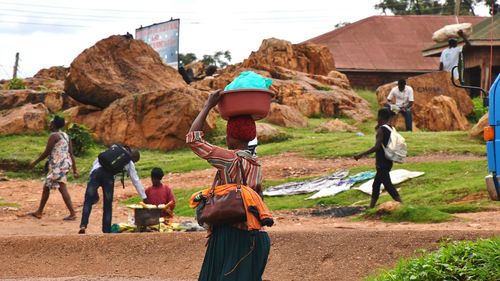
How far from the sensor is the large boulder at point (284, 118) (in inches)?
928

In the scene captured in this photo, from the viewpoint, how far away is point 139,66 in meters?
24.0

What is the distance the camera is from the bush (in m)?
20.7

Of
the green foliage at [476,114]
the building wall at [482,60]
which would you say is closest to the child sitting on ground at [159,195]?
the green foliage at [476,114]

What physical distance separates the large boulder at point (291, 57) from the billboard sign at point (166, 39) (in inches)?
436

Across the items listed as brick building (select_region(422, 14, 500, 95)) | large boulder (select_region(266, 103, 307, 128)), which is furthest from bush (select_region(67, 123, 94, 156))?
brick building (select_region(422, 14, 500, 95))

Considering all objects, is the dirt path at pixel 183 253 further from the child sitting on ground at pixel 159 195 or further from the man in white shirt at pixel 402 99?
the man in white shirt at pixel 402 99

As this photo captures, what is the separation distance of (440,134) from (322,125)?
4.32 meters

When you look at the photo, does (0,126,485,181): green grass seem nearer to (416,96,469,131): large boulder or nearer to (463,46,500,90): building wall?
(416,96,469,131): large boulder

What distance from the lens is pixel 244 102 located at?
6.37m

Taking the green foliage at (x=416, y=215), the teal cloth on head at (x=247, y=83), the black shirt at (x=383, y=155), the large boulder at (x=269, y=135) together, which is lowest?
the green foliage at (x=416, y=215)

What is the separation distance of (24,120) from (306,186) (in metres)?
9.33

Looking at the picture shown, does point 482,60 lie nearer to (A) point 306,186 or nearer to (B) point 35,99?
(B) point 35,99

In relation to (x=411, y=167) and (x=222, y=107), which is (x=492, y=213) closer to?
(x=411, y=167)

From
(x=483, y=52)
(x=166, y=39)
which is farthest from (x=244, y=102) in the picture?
(x=166, y=39)
